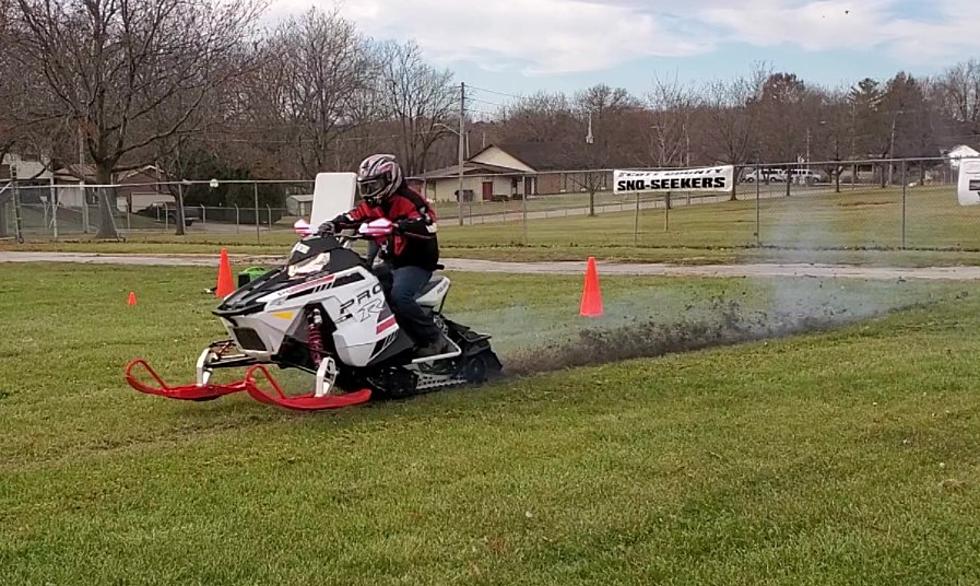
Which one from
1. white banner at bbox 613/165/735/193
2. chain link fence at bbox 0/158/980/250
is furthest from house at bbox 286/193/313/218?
white banner at bbox 613/165/735/193

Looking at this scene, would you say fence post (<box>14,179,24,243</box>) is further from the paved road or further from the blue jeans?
the blue jeans

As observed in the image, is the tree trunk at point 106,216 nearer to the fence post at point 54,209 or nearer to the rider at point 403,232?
the fence post at point 54,209

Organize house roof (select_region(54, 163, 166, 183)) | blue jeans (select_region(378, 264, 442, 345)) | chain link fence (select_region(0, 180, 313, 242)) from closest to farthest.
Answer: blue jeans (select_region(378, 264, 442, 345))
chain link fence (select_region(0, 180, 313, 242))
house roof (select_region(54, 163, 166, 183))

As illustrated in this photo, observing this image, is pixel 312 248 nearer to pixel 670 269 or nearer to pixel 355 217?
pixel 355 217

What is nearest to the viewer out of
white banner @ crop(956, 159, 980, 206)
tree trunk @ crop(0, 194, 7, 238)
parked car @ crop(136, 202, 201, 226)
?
white banner @ crop(956, 159, 980, 206)

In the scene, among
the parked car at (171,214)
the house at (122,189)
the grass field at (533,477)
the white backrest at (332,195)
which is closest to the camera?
the grass field at (533,477)

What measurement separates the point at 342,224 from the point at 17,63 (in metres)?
39.1

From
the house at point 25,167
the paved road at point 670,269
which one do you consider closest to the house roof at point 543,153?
the house at point 25,167

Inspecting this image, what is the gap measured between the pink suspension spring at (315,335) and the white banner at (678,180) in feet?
74.2

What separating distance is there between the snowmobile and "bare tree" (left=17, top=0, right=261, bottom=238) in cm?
3548

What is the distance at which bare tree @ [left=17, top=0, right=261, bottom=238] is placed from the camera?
137 ft

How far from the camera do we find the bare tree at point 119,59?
4166cm

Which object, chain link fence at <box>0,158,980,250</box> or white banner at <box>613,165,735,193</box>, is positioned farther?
chain link fence at <box>0,158,980,250</box>

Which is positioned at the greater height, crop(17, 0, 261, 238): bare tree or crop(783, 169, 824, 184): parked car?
Result: crop(17, 0, 261, 238): bare tree
